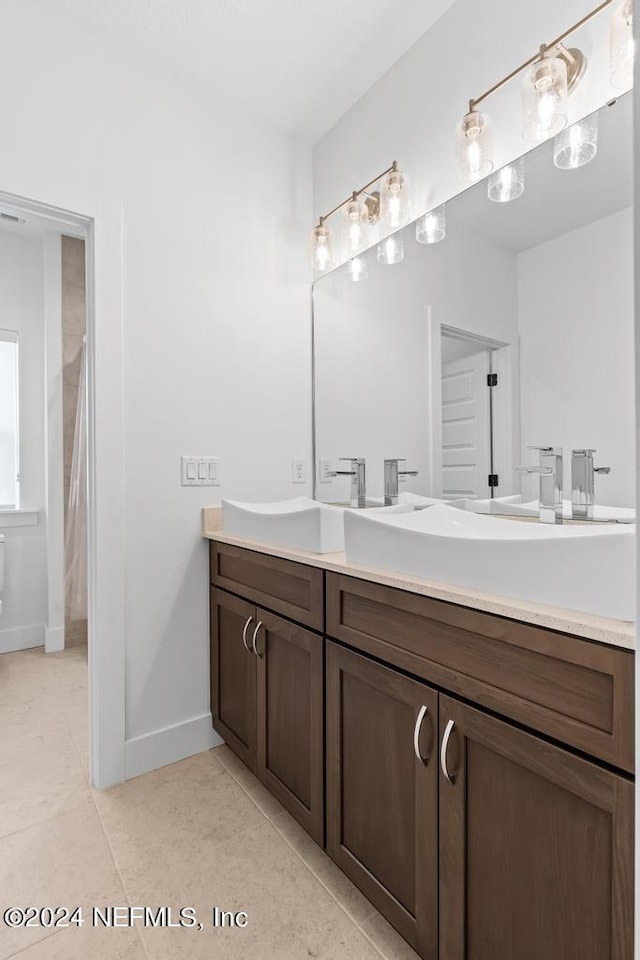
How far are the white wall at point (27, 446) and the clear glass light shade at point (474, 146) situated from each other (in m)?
2.67

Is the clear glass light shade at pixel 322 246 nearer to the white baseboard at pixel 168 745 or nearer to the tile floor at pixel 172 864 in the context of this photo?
the white baseboard at pixel 168 745

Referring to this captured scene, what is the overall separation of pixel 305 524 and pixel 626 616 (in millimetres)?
862

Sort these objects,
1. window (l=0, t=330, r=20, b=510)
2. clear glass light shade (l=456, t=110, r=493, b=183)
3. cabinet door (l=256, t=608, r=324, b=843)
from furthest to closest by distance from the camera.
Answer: window (l=0, t=330, r=20, b=510) < clear glass light shade (l=456, t=110, r=493, b=183) < cabinet door (l=256, t=608, r=324, b=843)

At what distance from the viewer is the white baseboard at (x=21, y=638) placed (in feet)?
9.87

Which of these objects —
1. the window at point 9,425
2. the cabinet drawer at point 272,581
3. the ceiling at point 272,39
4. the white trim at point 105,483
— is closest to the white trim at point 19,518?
the window at point 9,425

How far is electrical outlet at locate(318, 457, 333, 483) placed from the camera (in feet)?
7.09

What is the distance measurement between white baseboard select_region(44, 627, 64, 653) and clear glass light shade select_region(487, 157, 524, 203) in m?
3.11

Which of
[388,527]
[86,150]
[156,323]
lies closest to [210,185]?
[86,150]

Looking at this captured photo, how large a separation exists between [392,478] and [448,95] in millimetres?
1239

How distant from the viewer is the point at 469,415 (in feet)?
Answer: 5.00

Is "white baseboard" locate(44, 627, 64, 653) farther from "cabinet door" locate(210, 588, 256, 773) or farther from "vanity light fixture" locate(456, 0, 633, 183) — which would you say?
"vanity light fixture" locate(456, 0, 633, 183)

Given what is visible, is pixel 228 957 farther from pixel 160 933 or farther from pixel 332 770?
pixel 332 770

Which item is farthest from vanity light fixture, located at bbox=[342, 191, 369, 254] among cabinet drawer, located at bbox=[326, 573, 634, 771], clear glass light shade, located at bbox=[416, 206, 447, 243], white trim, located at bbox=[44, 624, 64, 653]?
white trim, located at bbox=[44, 624, 64, 653]

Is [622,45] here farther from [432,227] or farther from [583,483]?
[583,483]
